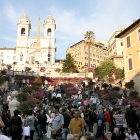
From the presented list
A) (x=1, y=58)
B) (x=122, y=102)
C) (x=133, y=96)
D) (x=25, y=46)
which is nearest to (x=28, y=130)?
(x=122, y=102)

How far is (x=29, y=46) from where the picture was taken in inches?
3297

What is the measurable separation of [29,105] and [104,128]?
20.0 feet

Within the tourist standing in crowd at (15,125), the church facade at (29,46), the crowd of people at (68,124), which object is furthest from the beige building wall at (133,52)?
the church facade at (29,46)

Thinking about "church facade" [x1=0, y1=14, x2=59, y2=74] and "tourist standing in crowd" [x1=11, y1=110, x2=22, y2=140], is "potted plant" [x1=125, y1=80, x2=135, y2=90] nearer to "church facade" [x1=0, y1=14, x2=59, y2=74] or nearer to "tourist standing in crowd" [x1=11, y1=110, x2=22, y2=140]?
"tourist standing in crowd" [x1=11, y1=110, x2=22, y2=140]

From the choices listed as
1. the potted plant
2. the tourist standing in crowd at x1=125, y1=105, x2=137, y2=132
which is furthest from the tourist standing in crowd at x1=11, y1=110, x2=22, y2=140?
the potted plant

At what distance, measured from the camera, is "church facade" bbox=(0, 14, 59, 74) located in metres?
80.8

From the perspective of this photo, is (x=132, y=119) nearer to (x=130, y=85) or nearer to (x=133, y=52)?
(x=130, y=85)

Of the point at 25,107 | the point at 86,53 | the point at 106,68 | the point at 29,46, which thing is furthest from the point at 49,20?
the point at 25,107

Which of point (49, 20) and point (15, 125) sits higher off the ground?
point (49, 20)

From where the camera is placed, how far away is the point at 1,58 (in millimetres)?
89625

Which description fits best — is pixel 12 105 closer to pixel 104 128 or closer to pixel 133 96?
pixel 104 128

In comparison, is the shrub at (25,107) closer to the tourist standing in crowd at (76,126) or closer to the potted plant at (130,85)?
the tourist standing in crowd at (76,126)

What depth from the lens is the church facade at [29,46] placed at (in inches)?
3182

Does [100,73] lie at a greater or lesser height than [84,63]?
lesser
